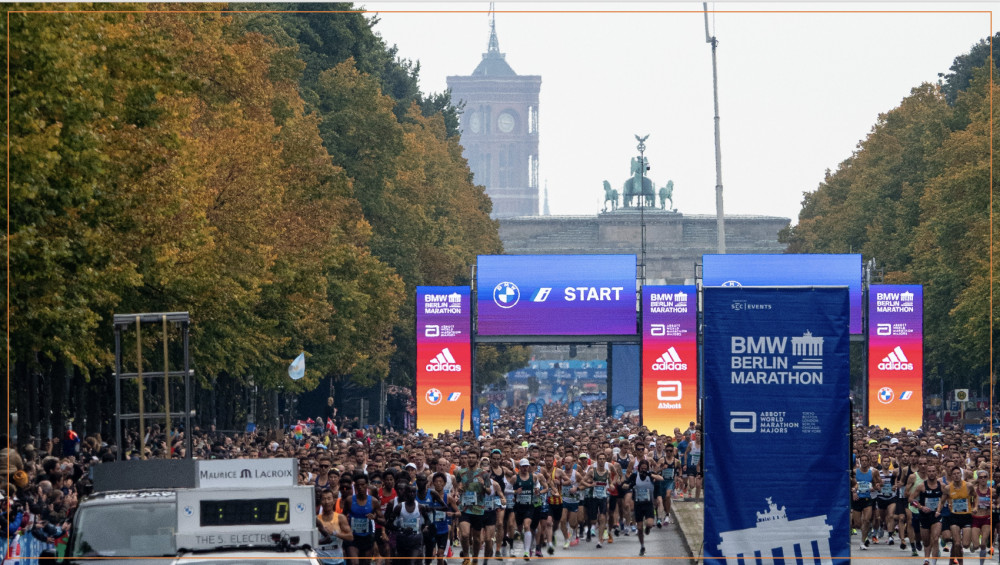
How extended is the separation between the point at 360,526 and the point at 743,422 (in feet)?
27.2

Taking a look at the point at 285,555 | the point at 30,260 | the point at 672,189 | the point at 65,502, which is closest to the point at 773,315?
the point at 285,555

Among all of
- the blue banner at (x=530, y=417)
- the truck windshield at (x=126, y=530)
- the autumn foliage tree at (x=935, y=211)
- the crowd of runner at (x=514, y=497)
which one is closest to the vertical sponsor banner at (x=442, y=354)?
the blue banner at (x=530, y=417)

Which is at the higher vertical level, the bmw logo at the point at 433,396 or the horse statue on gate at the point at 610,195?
the horse statue on gate at the point at 610,195

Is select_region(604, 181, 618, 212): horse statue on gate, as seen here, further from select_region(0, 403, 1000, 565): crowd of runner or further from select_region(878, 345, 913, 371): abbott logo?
select_region(0, 403, 1000, 565): crowd of runner

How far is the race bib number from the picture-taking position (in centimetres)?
2148

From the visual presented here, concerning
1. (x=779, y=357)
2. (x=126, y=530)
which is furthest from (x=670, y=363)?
(x=779, y=357)

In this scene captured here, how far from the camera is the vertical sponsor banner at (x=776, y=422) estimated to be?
46.3 feet

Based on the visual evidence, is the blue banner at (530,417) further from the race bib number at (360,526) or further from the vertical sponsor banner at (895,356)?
the race bib number at (360,526)

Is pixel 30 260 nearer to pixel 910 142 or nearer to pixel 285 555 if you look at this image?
pixel 285 555

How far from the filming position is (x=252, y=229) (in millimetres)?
38531

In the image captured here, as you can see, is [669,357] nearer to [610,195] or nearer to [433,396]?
[433,396]

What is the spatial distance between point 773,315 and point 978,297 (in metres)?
40.1

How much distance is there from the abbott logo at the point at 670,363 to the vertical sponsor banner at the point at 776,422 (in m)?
36.7

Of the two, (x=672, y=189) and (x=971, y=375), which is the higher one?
(x=672, y=189)
